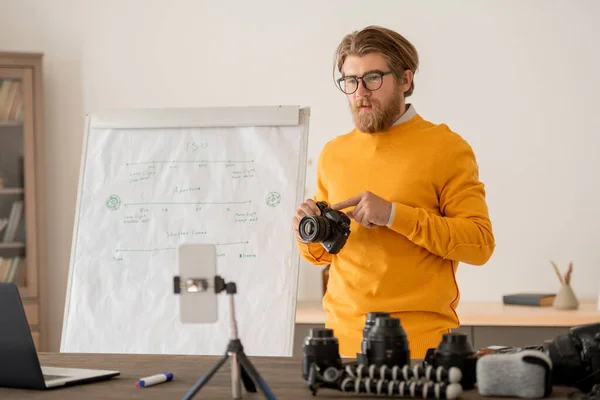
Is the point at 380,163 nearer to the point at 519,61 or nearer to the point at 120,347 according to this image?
the point at 120,347

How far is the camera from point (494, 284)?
3.69m

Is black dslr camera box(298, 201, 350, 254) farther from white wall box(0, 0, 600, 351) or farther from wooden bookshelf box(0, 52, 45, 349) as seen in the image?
wooden bookshelf box(0, 52, 45, 349)

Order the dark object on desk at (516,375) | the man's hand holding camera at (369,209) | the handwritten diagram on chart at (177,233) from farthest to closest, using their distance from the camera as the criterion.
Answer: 1. the handwritten diagram on chart at (177,233)
2. the man's hand holding camera at (369,209)
3. the dark object on desk at (516,375)

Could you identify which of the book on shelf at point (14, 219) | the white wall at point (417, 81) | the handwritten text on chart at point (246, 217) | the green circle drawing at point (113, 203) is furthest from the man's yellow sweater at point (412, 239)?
the book on shelf at point (14, 219)

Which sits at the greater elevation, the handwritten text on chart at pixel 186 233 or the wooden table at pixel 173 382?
the handwritten text on chart at pixel 186 233

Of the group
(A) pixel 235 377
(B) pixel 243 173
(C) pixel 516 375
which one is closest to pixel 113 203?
(B) pixel 243 173

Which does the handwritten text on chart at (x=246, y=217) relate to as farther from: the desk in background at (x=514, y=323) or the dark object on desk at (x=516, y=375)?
the dark object on desk at (x=516, y=375)

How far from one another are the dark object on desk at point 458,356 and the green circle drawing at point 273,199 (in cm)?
148

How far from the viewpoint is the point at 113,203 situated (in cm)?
291

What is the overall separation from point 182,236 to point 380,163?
99 cm

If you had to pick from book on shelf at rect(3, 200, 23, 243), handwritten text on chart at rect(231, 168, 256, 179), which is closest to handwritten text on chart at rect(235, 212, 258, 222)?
handwritten text on chart at rect(231, 168, 256, 179)

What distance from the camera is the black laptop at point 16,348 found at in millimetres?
1451

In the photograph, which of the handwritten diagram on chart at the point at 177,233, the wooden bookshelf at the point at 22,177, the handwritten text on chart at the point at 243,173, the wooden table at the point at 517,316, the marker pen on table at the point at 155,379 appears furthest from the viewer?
the wooden bookshelf at the point at 22,177

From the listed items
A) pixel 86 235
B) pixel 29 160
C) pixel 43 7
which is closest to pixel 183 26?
pixel 43 7
